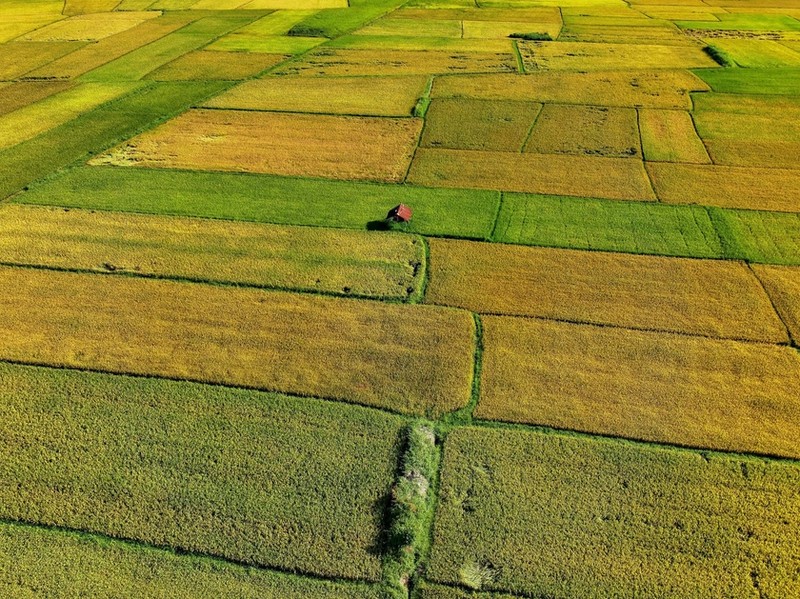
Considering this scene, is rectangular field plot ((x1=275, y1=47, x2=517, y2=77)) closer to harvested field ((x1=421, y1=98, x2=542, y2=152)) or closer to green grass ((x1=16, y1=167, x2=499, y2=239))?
harvested field ((x1=421, y1=98, x2=542, y2=152))

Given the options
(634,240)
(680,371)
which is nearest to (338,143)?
(634,240)

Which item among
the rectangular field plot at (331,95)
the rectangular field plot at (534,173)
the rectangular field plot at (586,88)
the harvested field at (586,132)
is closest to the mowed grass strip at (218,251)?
the rectangular field plot at (534,173)

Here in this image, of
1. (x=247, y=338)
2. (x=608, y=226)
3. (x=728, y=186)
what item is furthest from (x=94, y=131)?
(x=728, y=186)

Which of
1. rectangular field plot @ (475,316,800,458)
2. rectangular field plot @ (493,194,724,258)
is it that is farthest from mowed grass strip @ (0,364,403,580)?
rectangular field plot @ (493,194,724,258)

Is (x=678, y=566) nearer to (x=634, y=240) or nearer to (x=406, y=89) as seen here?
(x=634, y=240)

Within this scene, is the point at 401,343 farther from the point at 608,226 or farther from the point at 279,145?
the point at 279,145

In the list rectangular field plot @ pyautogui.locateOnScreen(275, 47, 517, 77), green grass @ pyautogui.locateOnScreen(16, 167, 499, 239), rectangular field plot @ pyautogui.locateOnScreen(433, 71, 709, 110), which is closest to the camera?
green grass @ pyautogui.locateOnScreen(16, 167, 499, 239)
